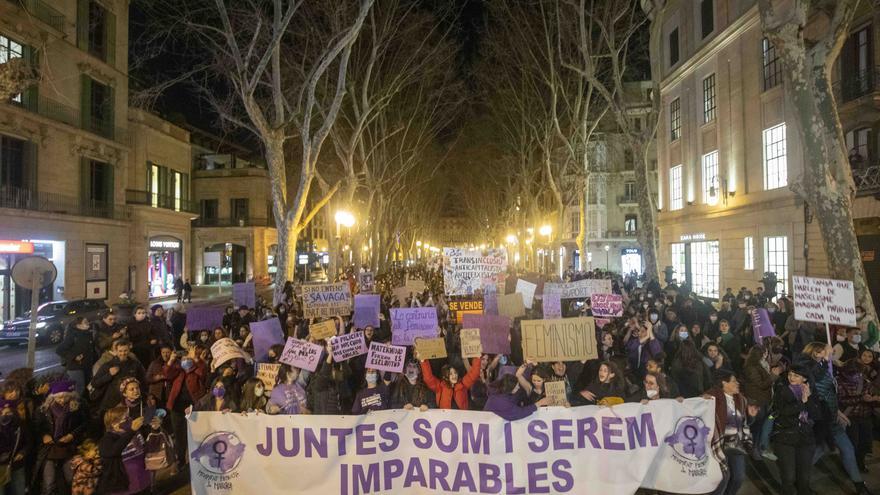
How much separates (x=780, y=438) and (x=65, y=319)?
63.0 feet

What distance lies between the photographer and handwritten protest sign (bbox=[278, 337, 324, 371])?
22.5 ft

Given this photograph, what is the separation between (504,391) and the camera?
5.98 m

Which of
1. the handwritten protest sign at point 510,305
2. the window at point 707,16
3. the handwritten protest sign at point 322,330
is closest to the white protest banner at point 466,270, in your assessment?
the handwritten protest sign at point 510,305

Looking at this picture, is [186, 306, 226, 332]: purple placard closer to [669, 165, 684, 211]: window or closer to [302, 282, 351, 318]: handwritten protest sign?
[302, 282, 351, 318]: handwritten protest sign

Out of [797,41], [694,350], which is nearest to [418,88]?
[797,41]

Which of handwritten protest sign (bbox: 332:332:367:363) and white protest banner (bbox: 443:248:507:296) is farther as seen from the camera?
white protest banner (bbox: 443:248:507:296)

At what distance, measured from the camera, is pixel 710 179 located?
918 inches

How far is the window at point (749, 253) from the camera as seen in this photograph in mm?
19816

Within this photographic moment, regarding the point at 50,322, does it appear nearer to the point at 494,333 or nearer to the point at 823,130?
the point at 494,333

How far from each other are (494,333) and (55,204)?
938 inches

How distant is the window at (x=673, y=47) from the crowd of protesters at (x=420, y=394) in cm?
2162

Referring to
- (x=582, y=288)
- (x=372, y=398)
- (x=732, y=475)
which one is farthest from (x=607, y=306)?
(x=372, y=398)

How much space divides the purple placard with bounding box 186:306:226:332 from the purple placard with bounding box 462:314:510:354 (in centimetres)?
564

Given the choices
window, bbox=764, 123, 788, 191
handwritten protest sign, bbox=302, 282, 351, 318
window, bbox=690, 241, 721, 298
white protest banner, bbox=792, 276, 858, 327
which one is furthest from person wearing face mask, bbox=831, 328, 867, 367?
window, bbox=690, 241, 721, 298
